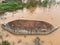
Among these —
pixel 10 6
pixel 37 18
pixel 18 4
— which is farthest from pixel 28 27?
pixel 18 4

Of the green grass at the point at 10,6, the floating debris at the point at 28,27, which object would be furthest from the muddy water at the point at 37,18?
the green grass at the point at 10,6

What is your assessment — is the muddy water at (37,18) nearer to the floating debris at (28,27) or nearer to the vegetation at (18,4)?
the floating debris at (28,27)

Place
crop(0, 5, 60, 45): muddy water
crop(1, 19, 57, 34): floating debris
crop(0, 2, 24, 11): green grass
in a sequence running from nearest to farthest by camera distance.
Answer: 1. crop(0, 5, 60, 45): muddy water
2. crop(1, 19, 57, 34): floating debris
3. crop(0, 2, 24, 11): green grass

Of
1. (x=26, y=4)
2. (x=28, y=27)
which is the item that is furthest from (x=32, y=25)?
(x=26, y=4)

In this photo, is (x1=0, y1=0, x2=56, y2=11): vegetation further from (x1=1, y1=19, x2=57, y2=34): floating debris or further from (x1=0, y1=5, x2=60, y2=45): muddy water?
(x1=1, y1=19, x2=57, y2=34): floating debris

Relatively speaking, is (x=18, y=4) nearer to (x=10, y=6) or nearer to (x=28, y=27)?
(x=10, y=6)

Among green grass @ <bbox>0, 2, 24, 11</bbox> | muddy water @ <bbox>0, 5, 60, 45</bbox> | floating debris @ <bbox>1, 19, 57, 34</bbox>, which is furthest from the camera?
green grass @ <bbox>0, 2, 24, 11</bbox>

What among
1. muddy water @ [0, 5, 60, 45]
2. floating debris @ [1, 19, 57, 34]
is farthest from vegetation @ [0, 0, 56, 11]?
floating debris @ [1, 19, 57, 34]
